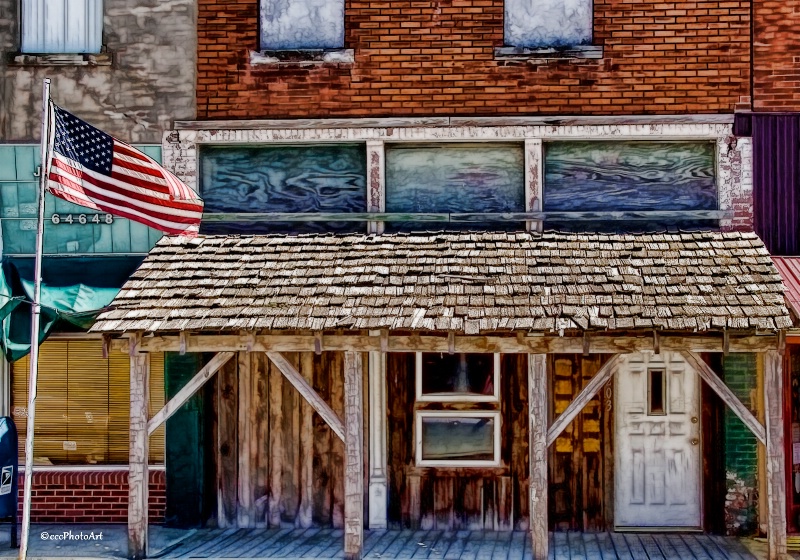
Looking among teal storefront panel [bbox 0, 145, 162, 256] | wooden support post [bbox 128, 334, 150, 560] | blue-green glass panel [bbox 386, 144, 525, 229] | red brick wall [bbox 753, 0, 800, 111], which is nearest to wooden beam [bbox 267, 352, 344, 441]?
wooden support post [bbox 128, 334, 150, 560]

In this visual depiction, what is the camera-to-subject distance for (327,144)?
33.8ft

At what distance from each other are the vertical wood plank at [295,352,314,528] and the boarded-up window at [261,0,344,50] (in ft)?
11.4

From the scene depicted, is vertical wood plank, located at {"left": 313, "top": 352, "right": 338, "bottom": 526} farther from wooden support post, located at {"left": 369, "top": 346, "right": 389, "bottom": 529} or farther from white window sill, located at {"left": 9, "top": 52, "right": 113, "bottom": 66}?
white window sill, located at {"left": 9, "top": 52, "right": 113, "bottom": 66}

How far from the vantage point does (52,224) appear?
10.3 metres

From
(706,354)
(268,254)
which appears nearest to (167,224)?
(268,254)

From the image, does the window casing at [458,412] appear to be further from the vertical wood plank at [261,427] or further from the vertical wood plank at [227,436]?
the vertical wood plank at [227,436]

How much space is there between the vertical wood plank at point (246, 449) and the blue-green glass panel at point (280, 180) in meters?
1.63

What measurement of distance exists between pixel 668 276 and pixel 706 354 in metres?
1.85

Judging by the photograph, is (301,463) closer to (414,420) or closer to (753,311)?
(414,420)

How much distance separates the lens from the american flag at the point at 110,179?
796 centimetres

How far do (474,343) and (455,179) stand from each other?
2608mm

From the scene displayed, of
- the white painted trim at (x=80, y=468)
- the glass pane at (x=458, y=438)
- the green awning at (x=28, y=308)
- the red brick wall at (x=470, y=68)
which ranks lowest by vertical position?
the white painted trim at (x=80, y=468)

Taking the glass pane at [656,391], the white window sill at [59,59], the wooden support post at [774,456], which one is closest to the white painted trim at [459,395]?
the glass pane at [656,391]

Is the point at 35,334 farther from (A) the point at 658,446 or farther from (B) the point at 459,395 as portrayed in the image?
(A) the point at 658,446
